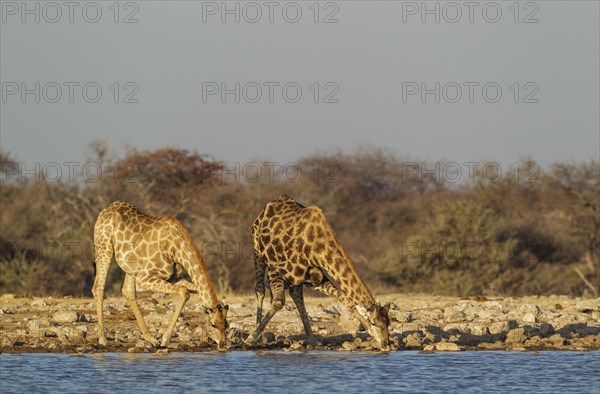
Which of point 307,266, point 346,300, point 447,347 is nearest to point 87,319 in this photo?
point 307,266

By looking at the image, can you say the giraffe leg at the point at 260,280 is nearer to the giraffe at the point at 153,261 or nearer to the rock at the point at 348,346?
the giraffe at the point at 153,261

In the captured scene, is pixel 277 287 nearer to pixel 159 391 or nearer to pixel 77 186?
→ pixel 159 391

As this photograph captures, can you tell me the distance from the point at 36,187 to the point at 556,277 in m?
18.8

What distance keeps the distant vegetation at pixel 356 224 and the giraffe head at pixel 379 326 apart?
1297 cm

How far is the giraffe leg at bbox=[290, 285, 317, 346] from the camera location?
57.7 feet

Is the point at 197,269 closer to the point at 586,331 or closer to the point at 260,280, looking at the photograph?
the point at 260,280

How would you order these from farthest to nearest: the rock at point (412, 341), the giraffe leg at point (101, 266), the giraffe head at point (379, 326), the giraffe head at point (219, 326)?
the rock at point (412, 341), the giraffe leg at point (101, 266), the giraffe head at point (379, 326), the giraffe head at point (219, 326)

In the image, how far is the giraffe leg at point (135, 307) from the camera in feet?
55.6

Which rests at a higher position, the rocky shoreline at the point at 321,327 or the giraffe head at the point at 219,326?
the giraffe head at the point at 219,326

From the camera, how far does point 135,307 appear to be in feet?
56.2

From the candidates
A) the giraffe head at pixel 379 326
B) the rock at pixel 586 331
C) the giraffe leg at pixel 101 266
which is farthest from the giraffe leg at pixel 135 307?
the rock at pixel 586 331

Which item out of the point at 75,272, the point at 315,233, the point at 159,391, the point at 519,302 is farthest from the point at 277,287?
the point at 75,272

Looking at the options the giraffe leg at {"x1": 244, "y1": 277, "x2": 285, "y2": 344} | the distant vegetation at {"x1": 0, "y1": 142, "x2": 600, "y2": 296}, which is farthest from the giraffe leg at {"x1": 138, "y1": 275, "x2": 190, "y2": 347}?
the distant vegetation at {"x1": 0, "y1": 142, "x2": 600, "y2": 296}

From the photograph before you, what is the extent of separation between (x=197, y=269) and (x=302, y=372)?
100 inches
